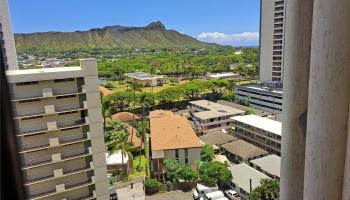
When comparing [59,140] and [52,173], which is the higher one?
[59,140]

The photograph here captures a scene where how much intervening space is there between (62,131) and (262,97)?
924 inches

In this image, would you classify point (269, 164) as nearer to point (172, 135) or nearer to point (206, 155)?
point (206, 155)

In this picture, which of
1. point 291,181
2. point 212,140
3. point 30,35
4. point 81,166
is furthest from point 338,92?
point 30,35

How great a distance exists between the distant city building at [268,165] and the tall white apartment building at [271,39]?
17208 mm

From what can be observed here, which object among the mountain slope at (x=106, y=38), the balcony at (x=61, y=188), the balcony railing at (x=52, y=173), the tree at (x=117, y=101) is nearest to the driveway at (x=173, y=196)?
the balcony at (x=61, y=188)

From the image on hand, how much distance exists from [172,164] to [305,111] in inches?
627

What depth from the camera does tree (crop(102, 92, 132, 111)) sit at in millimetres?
31844

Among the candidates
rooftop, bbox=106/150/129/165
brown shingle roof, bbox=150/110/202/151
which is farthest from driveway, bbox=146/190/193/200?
rooftop, bbox=106/150/129/165

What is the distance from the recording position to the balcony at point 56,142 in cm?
1126

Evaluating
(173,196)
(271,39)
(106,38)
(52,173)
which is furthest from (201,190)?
(106,38)

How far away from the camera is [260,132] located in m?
20.4

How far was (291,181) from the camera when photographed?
1.44 meters

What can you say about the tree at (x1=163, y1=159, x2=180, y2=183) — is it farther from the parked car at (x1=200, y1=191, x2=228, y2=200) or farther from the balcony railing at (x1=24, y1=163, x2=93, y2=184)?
the balcony railing at (x1=24, y1=163, x2=93, y2=184)

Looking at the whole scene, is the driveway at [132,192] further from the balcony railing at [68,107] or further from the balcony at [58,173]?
the balcony railing at [68,107]
